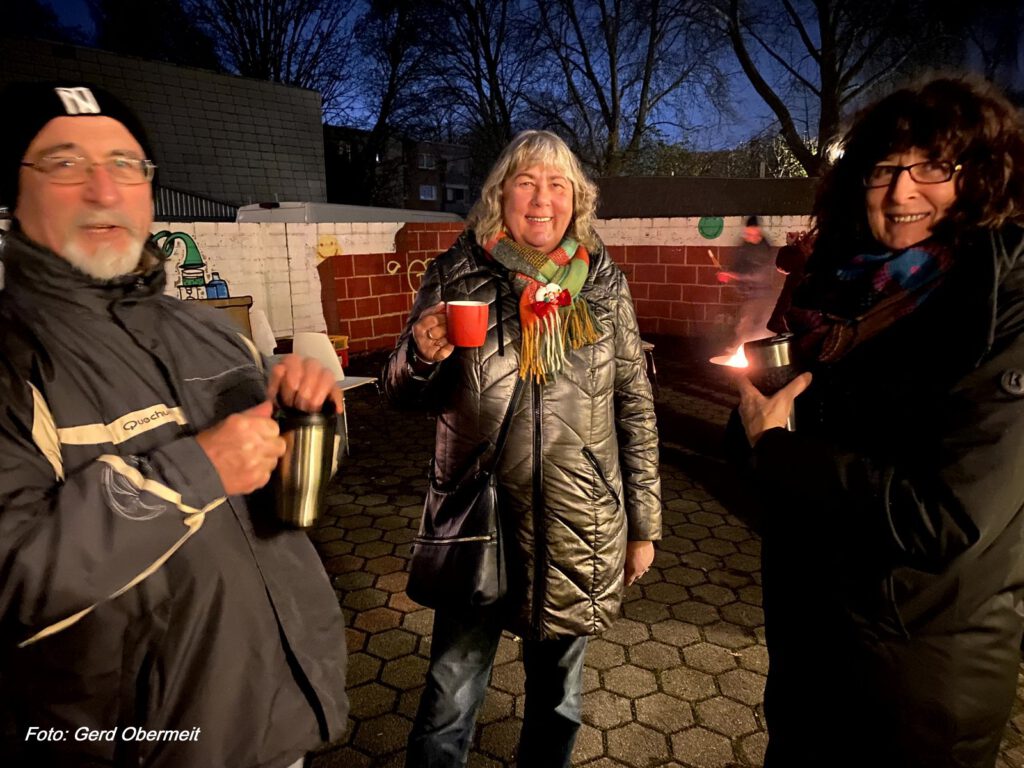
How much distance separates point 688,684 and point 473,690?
1517mm

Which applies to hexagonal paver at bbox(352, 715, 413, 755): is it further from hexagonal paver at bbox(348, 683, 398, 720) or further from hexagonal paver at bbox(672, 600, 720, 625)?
hexagonal paver at bbox(672, 600, 720, 625)

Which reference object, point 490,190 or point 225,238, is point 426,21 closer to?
point 225,238

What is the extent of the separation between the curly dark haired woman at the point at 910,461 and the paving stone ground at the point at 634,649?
211mm

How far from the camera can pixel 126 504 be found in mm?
1127

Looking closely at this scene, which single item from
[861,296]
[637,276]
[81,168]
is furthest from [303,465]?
[637,276]

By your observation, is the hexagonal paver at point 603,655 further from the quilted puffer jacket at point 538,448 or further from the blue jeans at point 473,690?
the quilted puffer jacket at point 538,448

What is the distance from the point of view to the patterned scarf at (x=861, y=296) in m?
1.62

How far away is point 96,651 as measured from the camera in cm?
126

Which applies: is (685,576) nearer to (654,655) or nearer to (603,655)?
(654,655)

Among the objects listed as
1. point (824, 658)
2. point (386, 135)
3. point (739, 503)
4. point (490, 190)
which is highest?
point (386, 135)

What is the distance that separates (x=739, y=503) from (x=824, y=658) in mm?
3878

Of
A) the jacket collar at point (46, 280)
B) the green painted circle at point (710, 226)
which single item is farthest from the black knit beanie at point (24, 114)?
the green painted circle at point (710, 226)

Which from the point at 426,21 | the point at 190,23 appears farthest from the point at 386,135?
the point at 190,23

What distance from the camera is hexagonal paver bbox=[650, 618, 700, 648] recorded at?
11.6ft
